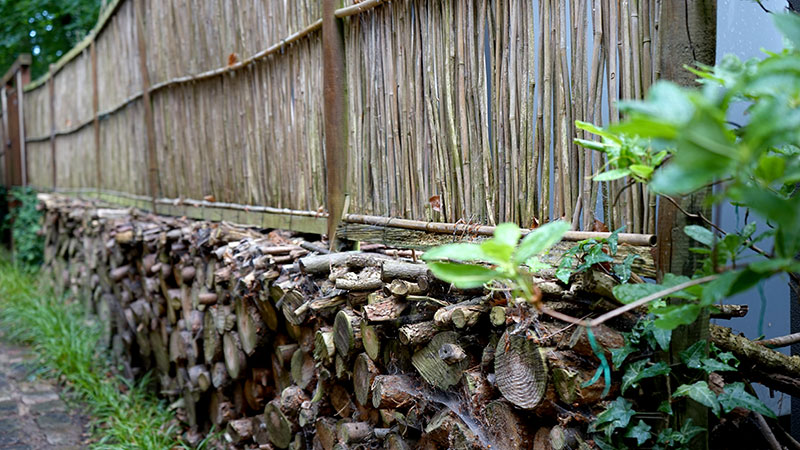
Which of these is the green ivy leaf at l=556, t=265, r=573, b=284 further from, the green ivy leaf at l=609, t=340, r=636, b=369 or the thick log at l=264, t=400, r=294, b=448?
the thick log at l=264, t=400, r=294, b=448

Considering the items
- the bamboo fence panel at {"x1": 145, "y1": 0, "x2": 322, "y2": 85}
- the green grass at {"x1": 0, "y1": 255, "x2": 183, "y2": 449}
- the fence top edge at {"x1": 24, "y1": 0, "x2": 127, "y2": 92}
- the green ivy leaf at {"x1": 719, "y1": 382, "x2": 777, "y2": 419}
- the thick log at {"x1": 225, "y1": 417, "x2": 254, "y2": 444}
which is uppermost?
the fence top edge at {"x1": 24, "y1": 0, "x2": 127, "y2": 92}

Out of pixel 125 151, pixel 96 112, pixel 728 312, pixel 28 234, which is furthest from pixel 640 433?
pixel 28 234

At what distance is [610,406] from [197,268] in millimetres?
2944

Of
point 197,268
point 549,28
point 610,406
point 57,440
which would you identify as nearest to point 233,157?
point 197,268

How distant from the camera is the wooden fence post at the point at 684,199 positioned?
1.41m

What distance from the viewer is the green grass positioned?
4.21 metres

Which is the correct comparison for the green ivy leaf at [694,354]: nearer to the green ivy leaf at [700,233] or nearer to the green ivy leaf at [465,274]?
the green ivy leaf at [700,233]

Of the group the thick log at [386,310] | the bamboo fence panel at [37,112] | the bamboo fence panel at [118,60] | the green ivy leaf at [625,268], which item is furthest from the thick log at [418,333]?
the bamboo fence panel at [37,112]

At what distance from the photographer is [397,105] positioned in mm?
2525

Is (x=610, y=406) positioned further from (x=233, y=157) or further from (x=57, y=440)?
(x=57, y=440)

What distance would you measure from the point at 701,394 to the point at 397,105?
153 centimetres

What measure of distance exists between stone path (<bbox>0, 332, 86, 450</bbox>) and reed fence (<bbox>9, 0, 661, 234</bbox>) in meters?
1.58

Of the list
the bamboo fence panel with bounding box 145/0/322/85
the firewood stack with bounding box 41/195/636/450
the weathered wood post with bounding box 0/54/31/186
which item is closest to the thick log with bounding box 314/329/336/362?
the firewood stack with bounding box 41/195/636/450

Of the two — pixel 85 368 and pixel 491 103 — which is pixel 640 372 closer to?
pixel 491 103
